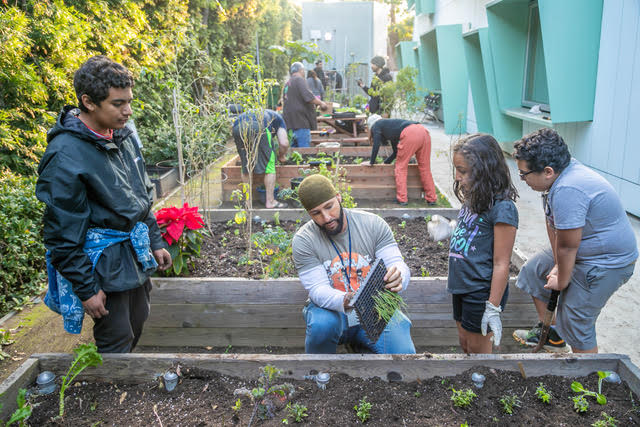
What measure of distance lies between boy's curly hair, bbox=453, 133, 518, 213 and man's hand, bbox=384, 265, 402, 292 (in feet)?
1.76

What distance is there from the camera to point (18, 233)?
3568 millimetres

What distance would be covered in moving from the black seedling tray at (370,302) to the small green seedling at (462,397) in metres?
0.41

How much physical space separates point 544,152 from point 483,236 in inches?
19.7

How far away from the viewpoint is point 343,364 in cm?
190

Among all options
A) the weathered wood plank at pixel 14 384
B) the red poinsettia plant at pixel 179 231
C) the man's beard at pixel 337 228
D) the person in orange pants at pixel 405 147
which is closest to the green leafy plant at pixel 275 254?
the red poinsettia plant at pixel 179 231

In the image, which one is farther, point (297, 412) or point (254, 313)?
point (254, 313)

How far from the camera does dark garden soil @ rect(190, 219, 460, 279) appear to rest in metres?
3.39

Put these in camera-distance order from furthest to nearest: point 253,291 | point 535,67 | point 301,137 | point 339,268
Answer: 1. point 535,67
2. point 301,137
3. point 253,291
4. point 339,268

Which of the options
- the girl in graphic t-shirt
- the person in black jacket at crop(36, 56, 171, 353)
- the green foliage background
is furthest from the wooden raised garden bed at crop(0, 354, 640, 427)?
the green foliage background

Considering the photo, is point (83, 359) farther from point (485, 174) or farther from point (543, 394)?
point (485, 174)

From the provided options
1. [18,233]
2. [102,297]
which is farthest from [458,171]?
[18,233]

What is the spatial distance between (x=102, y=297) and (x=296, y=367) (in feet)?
3.03

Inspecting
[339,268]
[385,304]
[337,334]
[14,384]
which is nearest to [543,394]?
[385,304]

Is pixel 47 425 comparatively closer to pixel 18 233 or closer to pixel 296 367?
pixel 296 367
